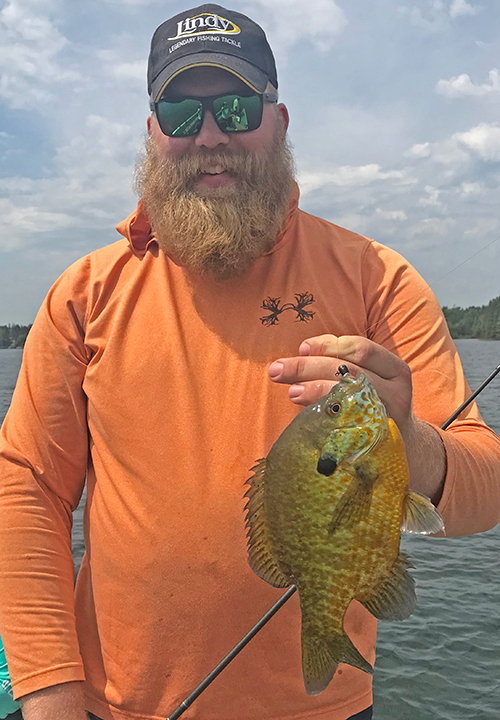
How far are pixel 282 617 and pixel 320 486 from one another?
2.82 ft

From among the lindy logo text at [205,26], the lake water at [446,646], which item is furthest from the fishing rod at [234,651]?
the lake water at [446,646]

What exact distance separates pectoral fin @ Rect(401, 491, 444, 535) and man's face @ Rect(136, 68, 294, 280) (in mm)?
1285

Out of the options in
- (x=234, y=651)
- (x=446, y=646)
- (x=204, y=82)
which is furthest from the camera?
(x=446, y=646)

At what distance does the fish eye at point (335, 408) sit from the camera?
63.7 inches

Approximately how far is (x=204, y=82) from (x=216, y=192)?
0.50m

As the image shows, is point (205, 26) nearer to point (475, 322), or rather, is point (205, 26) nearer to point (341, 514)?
point (341, 514)

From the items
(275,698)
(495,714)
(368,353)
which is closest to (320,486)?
(368,353)

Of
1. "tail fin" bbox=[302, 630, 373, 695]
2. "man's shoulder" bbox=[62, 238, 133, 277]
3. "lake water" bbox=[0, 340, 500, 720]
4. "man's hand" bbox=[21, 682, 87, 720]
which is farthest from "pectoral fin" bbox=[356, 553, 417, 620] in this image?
"lake water" bbox=[0, 340, 500, 720]

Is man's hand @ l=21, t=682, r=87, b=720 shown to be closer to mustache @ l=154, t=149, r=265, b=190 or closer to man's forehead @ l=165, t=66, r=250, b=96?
mustache @ l=154, t=149, r=265, b=190

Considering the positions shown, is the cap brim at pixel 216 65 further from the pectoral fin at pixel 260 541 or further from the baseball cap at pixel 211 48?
the pectoral fin at pixel 260 541

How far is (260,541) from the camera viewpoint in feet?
5.70

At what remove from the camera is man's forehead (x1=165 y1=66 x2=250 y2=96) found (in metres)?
2.68

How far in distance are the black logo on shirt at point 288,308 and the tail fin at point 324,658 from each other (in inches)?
46.0

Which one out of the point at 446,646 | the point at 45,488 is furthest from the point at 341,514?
the point at 446,646
